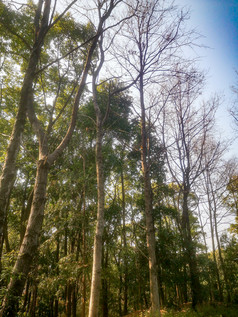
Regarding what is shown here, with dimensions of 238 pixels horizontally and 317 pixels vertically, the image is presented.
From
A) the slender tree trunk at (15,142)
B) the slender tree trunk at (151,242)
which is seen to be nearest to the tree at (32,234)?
the slender tree trunk at (15,142)

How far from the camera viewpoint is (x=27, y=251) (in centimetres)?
304

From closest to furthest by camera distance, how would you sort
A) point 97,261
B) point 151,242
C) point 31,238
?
point 31,238 → point 97,261 → point 151,242

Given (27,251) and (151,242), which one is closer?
(27,251)

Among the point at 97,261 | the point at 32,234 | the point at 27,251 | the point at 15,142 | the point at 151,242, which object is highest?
the point at 15,142

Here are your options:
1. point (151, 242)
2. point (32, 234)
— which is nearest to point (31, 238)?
point (32, 234)

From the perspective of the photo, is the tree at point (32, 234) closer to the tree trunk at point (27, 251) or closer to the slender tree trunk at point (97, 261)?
the tree trunk at point (27, 251)

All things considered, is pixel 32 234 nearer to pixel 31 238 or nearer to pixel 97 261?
pixel 31 238

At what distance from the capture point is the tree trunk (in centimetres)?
255

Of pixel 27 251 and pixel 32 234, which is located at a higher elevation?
pixel 32 234

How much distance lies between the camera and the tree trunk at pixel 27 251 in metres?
2.55

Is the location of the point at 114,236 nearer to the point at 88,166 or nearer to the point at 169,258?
the point at 169,258

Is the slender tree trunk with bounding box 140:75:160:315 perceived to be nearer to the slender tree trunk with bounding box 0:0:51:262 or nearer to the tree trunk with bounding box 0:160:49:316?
the tree trunk with bounding box 0:160:49:316

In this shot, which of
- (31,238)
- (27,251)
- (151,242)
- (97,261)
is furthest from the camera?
(151,242)

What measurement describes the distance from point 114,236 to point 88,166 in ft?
13.9
